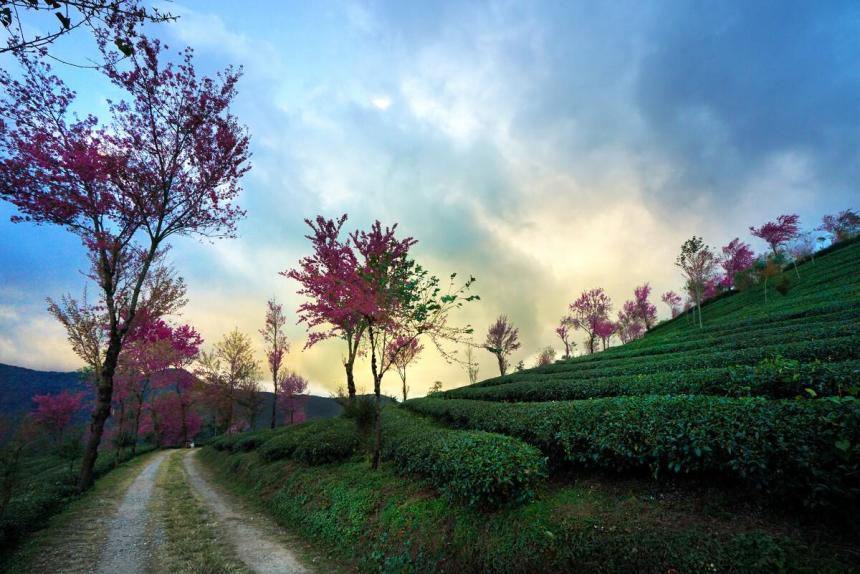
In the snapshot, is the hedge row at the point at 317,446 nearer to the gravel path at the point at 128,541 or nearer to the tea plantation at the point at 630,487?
Answer: the tea plantation at the point at 630,487

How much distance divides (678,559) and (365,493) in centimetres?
682

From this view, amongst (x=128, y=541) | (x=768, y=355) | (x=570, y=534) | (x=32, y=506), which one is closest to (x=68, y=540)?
(x=128, y=541)

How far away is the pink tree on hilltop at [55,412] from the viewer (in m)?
36.0

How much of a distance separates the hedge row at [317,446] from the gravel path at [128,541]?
14.0 ft

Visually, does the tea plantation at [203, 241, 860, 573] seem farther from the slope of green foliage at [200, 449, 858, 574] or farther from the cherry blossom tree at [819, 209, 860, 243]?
the cherry blossom tree at [819, 209, 860, 243]

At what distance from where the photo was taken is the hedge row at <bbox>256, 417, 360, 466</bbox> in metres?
11.9

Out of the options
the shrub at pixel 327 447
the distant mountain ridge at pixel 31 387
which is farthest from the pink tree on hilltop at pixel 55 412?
the shrub at pixel 327 447

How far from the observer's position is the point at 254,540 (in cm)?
824

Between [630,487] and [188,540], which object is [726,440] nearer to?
[630,487]

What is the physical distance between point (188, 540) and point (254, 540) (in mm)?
1417

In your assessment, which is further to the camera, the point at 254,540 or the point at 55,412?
the point at 55,412

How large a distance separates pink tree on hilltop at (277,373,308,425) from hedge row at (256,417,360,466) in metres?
32.2

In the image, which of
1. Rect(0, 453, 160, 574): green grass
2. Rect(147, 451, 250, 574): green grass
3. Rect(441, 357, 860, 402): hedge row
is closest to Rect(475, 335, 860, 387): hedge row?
Rect(441, 357, 860, 402): hedge row

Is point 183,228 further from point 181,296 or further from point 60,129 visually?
point 181,296
